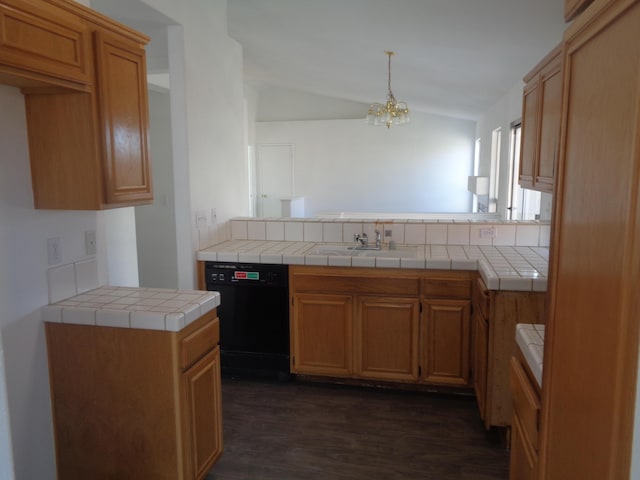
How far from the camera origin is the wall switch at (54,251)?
195 cm

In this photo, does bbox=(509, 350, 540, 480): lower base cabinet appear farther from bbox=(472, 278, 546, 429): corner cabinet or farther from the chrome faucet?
the chrome faucet

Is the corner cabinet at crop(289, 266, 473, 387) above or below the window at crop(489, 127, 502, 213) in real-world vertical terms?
below

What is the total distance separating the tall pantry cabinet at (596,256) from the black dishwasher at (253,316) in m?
2.20

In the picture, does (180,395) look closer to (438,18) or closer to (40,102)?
(40,102)

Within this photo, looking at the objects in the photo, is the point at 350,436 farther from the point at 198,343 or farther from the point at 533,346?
the point at 533,346

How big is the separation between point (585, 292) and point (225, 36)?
3377 millimetres

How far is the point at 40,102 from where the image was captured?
1837 millimetres

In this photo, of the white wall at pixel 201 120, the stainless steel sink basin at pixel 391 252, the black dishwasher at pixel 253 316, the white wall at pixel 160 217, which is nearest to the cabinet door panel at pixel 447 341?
the stainless steel sink basin at pixel 391 252

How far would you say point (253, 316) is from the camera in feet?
10.5

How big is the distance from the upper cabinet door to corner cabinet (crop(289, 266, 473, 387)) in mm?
1268

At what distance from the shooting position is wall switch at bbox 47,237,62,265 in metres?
1.95

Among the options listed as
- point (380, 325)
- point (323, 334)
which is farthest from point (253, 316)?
point (380, 325)

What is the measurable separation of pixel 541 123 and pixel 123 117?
77.7 inches

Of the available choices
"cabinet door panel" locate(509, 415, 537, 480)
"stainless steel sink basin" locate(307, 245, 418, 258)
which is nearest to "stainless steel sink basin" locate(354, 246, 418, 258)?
"stainless steel sink basin" locate(307, 245, 418, 258)
